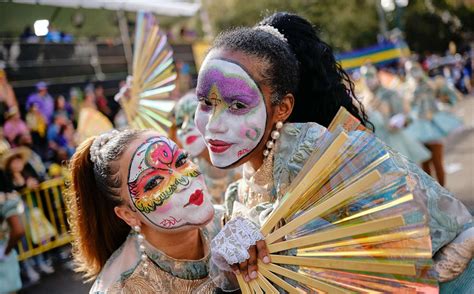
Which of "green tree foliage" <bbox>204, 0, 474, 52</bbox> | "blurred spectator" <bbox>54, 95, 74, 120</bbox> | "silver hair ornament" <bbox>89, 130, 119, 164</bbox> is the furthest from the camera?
"green tree foliage" <bbox>204, 0, 474, 52</bbox>

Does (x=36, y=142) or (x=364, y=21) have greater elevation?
(x=364, y=21)

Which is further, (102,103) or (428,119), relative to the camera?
(102,103)

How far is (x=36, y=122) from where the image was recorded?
7.24 metres

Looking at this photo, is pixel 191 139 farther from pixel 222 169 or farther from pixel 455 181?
pixel 455 181

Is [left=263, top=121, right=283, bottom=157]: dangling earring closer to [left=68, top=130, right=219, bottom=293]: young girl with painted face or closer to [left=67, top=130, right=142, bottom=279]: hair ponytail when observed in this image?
[left=68, top=130, right=219, bottom=293]: young girl with painted face

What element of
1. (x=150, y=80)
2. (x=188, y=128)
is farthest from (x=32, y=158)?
(x=150, y=80)

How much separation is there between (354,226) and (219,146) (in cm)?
59

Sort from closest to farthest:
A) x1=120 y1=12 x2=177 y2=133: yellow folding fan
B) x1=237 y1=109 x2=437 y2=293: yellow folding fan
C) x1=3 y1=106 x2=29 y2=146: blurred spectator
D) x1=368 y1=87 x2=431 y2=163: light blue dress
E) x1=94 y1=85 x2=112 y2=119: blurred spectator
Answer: x1=237 y1=109 x2=437 y2=293: yellow folding fan
x1=120 y1=12 x2=177 y2=133: yellow folding fan
x1=368 y1=87 x2=431 y2=163: light blue dress
x1=3 y1=106 x2=29 y2=146: blurred spectator
x1=94 y1=85 x2=112 y2=119: blurred spectator

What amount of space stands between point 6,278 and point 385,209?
382cm

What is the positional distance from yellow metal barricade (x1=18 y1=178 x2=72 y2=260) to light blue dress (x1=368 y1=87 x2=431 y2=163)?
3.87 m

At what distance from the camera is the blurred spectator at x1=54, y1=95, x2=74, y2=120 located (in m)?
7.79

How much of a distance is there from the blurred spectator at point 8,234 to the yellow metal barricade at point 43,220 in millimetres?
1133

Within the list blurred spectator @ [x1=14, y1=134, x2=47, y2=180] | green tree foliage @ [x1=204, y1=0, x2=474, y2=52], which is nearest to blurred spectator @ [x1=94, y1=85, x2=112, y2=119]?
blurred spectator @ [x1=14, y1=134, x2=47, y2=180]

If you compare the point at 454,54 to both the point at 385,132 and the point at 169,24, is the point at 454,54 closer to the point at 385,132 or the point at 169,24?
the point at 169,24
